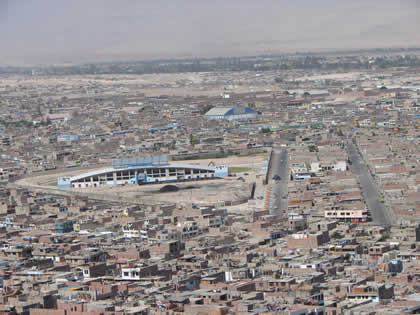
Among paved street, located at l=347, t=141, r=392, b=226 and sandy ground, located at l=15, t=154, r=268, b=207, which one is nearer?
paved street, located at l=347, t=141, r=392, b=226

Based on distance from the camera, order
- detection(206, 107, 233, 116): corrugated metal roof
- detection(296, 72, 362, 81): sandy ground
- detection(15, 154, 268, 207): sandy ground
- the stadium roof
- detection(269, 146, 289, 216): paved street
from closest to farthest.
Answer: detection(269, 146, 289, 216): paved street
detection(15, 154, 268, 207): sandy ground
the stadium roof
detection(206, 107, 233, 116): corrugated metal roof
detection(296, 72, 362, 81): sandy ground

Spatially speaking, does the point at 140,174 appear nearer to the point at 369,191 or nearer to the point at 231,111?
the point at 369,191

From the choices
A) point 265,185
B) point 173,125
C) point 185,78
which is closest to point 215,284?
point 265,185

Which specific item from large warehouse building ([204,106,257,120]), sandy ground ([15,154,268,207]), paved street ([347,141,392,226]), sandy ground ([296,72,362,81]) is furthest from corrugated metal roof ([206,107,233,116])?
sandy ground ([296,72,362,81])

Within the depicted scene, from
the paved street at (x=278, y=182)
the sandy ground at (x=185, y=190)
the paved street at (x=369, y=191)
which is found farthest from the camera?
the sandy ground at (x=185, y=190)

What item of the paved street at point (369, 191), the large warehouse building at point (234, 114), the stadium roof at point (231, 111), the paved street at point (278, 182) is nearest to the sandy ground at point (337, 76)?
the stadium roof at point (231, 111)

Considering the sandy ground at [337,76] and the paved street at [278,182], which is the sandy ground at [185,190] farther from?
the sandy ground at [337,76]

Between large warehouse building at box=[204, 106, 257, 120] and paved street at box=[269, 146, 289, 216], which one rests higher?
paved street at box=[269, 146, 289, 216]

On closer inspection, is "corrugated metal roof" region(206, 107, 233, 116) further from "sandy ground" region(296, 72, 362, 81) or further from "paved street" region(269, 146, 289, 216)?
"sandy ground" region(296, 72, 362, 81)
